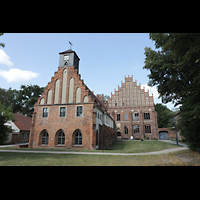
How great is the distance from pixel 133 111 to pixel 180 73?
25.8m

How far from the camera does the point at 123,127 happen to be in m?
38.7

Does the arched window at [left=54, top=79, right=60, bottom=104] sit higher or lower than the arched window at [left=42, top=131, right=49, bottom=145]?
higher

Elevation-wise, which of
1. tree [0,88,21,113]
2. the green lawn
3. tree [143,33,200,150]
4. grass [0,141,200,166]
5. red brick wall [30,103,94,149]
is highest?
tree [0,88,21,113]

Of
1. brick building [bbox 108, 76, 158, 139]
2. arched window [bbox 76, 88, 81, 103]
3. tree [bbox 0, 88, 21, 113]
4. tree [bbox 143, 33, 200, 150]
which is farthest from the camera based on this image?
tree [bbox 0, 88, 21, 113]

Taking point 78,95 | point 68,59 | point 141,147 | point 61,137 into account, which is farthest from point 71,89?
point 141,147

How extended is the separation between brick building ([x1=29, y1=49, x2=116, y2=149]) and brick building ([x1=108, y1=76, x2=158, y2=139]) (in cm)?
1733

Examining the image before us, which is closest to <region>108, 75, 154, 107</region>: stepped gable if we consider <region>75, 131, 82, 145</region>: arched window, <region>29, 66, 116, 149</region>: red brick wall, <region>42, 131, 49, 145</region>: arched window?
<region>29, 66, 116, 149</region>: red brick wall

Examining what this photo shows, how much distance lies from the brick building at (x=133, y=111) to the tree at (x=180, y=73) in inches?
873

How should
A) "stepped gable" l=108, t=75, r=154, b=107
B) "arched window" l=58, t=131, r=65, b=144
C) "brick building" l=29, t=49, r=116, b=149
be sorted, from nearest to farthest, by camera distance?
"brick building" l=29, t=49, r=116, b=149 < "arched window" l=58, t=131, r=65, b=144 < "stepped gable" l=108, t=75, r=154, b=107

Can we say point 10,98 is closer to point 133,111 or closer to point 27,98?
point 27,98

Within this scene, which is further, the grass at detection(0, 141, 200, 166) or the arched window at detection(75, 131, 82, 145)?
the arched window at detection(75, 131, 82, 145)

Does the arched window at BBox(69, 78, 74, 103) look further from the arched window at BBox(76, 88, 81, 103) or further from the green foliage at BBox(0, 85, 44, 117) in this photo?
the green foliage at BBox(0, 85, 44, 117)

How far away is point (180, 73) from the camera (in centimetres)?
1350

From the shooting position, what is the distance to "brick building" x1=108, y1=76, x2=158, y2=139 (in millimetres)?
37281
